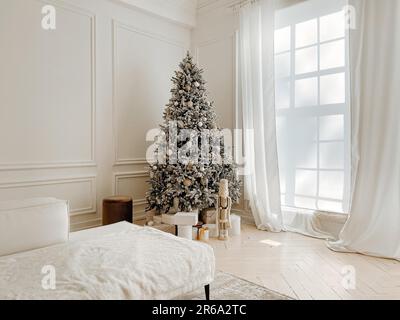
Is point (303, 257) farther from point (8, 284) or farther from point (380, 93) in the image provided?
point (8, 284)

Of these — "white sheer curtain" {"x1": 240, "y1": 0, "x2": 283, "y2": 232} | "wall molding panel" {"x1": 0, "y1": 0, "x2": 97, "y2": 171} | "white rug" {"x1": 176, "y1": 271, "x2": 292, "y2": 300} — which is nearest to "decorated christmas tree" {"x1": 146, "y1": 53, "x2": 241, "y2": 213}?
"white sheer curtain" {"x1": 240, "y1": 0, "x2": 283, "y2": 232}

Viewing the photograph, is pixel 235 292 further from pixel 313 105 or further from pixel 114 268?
pixel 313 105

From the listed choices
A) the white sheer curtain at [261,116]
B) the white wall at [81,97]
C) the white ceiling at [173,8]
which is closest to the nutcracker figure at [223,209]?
the white sheer curtain at [261,116]

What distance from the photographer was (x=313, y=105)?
3.88 meters

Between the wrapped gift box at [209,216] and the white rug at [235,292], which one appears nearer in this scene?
the white rug at [235,292]

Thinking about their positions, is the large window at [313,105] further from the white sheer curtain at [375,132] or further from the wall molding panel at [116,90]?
the wall molding panel at [116,90]

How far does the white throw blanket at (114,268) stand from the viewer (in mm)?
A: 1378

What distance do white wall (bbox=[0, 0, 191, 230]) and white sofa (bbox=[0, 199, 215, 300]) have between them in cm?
172

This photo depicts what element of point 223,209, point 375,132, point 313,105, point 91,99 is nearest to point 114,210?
point 223,209

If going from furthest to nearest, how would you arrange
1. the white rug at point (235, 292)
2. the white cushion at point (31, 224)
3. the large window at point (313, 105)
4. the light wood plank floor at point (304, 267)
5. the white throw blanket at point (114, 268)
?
the large window at point (313, 105) → the light wood plank floor at point (304, 267) → the white rug at point (235, 292) → the white cushion at point (31, 224) → the white throw blanket at point (114, 268)

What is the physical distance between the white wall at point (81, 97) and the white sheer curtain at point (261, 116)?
4.36 ft

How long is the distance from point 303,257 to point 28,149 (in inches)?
122

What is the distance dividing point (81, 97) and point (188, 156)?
4.98 feet

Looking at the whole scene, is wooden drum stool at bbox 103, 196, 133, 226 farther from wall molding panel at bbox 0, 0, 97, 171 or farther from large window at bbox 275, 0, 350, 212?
large window at bbox 275, 0, 350, 212
